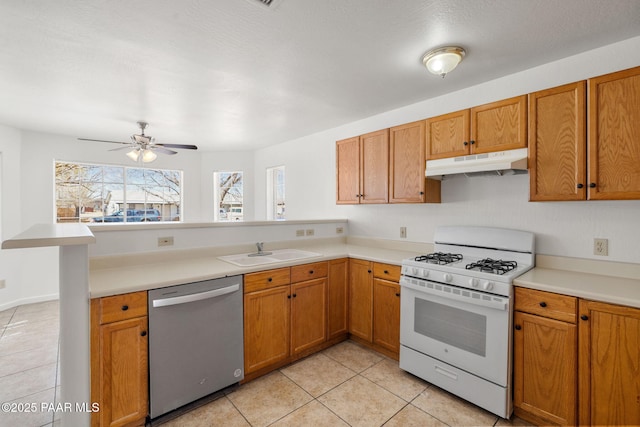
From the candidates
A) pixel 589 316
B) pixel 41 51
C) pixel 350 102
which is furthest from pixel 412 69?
pixel 41 51

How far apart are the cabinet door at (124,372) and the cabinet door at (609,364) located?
256 centimetres

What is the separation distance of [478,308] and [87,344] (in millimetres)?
2345

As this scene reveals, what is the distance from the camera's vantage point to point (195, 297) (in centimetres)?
189

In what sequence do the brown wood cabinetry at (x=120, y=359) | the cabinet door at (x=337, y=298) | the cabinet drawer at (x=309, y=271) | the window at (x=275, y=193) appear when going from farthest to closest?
1. the window at (x=275, y=193)
2. the cabinet door at (x=337, y=298)
3. the cabinet drawer at (x=309, y=271)
4. the brown wood cabinetry at (x=120, y=359)

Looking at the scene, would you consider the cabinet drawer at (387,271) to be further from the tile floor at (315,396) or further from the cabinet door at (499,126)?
the cabinet door at (499,126)

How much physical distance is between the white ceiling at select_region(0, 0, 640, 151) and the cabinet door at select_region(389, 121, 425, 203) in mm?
407

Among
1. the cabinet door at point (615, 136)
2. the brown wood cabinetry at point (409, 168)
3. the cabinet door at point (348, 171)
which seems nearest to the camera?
the cabinet door at point (615, 136)

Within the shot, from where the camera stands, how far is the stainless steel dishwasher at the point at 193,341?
70.2 inches

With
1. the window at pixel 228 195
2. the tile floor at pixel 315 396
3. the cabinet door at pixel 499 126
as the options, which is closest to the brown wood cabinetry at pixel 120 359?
the tile floor at pixel 315 396

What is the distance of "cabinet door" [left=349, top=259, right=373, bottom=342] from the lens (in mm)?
2744

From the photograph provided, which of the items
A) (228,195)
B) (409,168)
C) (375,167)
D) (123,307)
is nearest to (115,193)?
(228,195)

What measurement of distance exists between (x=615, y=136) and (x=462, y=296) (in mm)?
1354

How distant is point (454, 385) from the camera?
205 centimetres

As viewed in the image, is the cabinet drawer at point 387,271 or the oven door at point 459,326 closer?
the oven door at point 459,326
